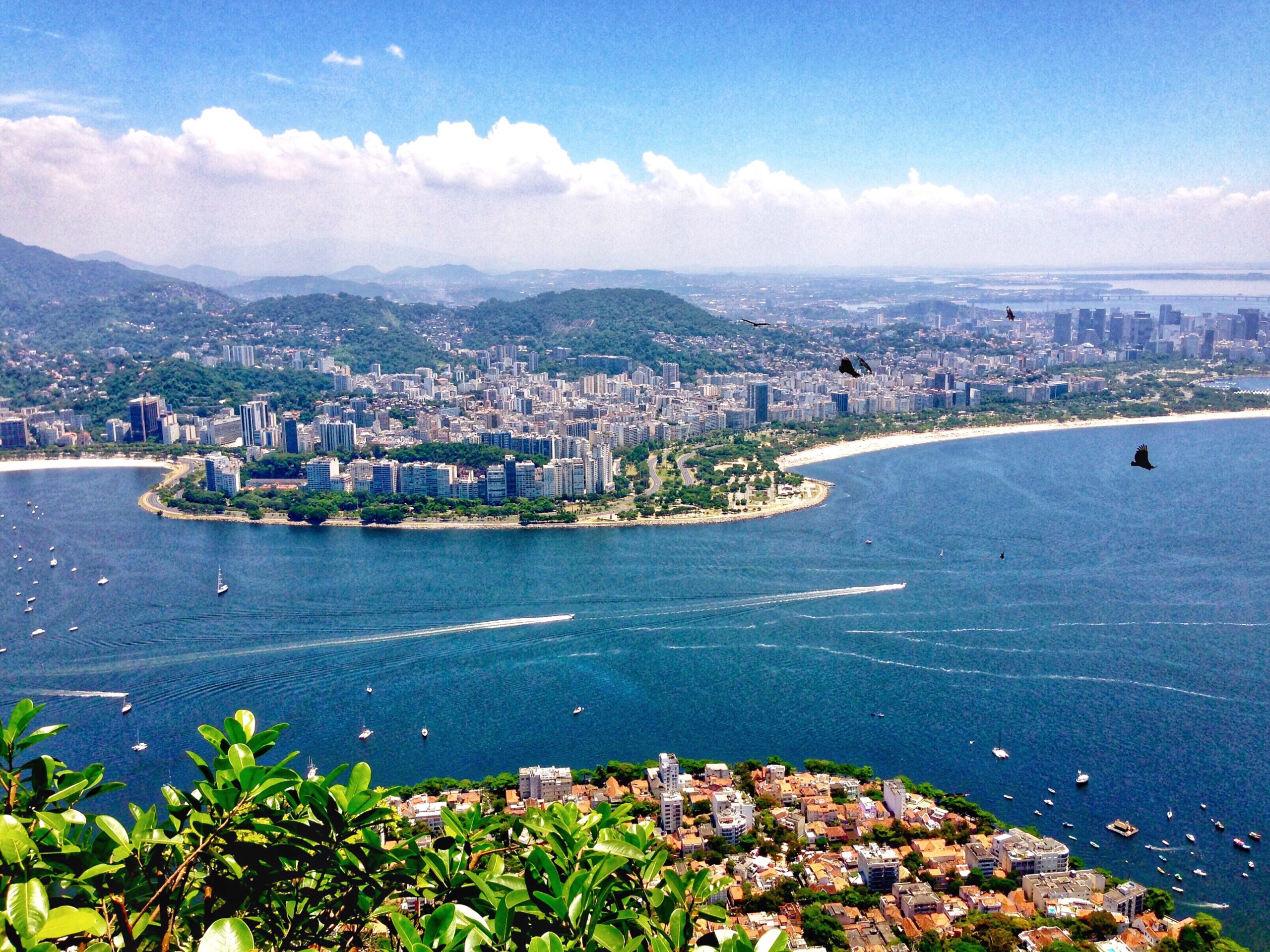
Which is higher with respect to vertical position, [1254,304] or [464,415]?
[1254,304]

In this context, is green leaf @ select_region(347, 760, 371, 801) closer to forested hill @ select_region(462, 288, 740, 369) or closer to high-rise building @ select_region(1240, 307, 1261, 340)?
forested hill @ select_region(462, 288, 740, 369)

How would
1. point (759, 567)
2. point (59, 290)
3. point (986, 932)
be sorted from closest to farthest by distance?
point (986, 932)
point (759, 567)
point (59, 290)

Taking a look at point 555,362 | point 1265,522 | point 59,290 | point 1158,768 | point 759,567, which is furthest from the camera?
point 59,290

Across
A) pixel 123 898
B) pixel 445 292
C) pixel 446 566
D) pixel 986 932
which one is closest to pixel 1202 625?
pixel 986 932

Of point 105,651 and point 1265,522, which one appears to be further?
point 1265,522

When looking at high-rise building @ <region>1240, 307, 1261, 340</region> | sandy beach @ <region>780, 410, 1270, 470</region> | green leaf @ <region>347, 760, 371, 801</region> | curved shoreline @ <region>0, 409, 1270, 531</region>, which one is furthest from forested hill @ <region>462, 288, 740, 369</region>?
green leaf @ <region>347, 760, 371, 801</region>

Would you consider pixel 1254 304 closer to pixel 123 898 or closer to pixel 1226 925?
pixel 1226 925

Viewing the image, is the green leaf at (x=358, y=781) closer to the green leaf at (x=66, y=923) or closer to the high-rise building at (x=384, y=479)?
the green leaf at (x=66, y=923)
